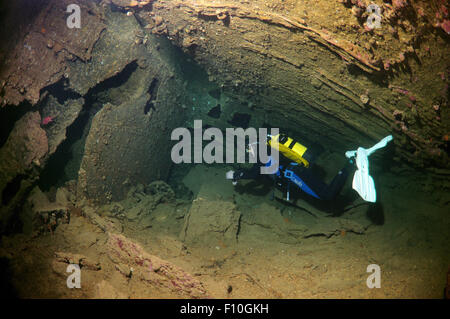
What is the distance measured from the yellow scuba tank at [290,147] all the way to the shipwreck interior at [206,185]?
28.5 inches

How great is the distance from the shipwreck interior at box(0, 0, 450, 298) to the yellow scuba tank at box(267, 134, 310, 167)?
0.72 meters

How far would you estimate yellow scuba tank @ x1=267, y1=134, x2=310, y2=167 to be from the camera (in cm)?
375

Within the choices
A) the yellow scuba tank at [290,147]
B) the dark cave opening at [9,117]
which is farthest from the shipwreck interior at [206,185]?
the yellow scuba tank at [290,147]

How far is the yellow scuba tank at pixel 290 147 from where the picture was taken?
12.3ft

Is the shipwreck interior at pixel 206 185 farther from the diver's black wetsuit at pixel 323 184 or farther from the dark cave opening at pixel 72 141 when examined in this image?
the diver's black wetsuit at pixel 323 184

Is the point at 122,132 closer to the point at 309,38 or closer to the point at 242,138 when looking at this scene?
the point at 242,138

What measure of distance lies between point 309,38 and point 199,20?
1.71 meters

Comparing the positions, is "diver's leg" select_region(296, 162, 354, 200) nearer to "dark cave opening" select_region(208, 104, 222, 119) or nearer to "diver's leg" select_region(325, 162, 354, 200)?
"diver's leg" select_region(325, 162, 354, 200)

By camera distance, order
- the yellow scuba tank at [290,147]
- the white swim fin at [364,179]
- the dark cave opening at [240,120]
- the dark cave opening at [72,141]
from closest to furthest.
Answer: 1. the dark cave opening at [72,141]
2. the white swim fin at [364,179]
3. the yellow scuba tank at [290,147]
4. the dark cave opening at [240,120]

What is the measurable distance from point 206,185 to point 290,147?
1942mm

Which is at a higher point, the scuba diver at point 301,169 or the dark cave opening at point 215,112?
the dark cave opening at point 215,112

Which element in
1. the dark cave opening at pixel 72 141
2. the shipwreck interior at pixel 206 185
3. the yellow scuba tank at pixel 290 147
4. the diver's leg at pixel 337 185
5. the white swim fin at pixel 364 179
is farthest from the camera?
the diver's leg at pixel 337 185

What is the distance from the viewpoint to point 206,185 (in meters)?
4.81

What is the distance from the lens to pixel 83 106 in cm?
335
